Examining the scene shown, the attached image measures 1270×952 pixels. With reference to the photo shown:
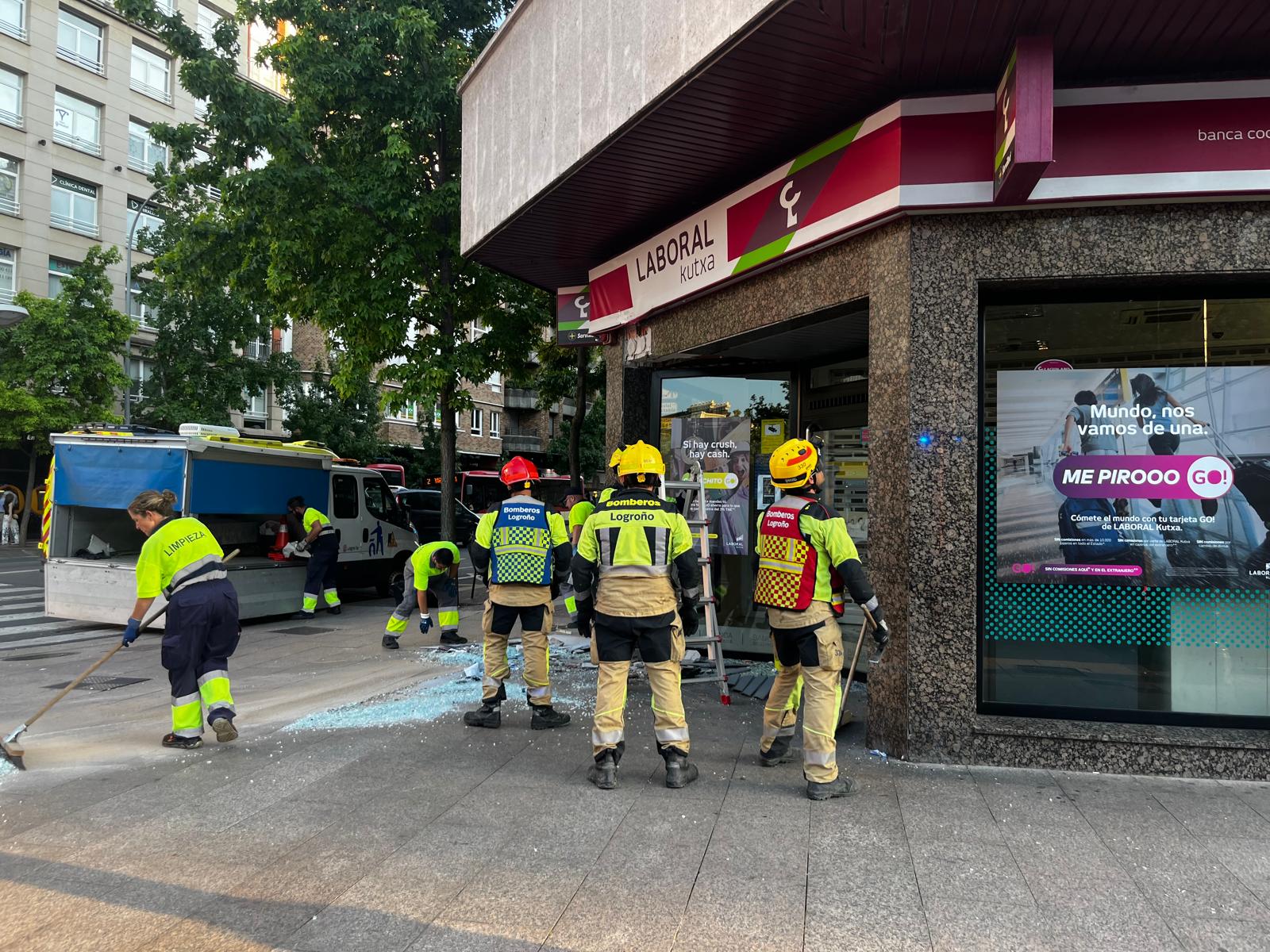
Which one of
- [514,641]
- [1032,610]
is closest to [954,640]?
[1032,610]

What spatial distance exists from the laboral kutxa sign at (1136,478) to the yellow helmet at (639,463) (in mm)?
2175

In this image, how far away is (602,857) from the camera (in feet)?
12.6

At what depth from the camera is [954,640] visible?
5.14 m

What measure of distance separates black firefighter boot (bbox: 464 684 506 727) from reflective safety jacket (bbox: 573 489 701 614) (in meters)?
1.29

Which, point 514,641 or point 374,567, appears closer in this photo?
point 514,641

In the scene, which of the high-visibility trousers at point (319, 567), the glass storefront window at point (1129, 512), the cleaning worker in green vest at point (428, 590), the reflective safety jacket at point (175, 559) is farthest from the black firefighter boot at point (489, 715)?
the high-visibility trousers at point (319, 567)

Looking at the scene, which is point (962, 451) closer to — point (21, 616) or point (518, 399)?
point (21, 616)

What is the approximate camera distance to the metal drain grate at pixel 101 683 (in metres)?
7.47

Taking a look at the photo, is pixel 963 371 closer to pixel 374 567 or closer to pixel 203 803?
pixel 203 803

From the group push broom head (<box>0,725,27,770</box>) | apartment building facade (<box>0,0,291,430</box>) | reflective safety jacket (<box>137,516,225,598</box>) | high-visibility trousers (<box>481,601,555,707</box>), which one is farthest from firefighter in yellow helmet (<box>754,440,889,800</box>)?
apartment building facade (<box>0,0,291,430</box>)

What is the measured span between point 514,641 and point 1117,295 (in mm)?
7003

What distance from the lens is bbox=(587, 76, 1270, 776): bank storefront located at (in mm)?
5004

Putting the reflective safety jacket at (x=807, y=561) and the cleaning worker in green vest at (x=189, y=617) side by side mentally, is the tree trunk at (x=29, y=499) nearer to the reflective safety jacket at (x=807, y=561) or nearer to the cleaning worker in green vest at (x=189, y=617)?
the cleaning worker in green vest at (x=189, y=617)

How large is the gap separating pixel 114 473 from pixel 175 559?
5.59 metres
